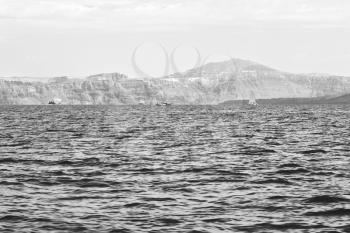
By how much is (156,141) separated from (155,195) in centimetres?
3704

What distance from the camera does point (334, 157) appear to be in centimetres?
4981

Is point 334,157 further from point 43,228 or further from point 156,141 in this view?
point 43,228

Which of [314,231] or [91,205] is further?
[91,205]

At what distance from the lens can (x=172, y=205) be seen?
2922cm

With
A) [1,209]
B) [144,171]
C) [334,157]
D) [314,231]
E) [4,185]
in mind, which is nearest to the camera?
[314,231]

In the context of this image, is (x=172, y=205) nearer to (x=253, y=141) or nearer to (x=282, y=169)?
(x=282, y=169)

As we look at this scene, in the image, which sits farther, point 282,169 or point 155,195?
point 282,169

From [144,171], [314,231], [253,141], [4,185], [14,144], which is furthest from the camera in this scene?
[253,141]

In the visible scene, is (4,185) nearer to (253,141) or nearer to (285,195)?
(285,195)

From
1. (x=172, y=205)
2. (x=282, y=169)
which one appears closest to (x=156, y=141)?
(x=282, y=169)

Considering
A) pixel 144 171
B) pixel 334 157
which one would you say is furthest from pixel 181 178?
pixel 334 157

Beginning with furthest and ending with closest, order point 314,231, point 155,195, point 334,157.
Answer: point 334,157
point 155,195
point 314,231

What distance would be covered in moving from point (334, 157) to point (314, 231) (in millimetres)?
26675

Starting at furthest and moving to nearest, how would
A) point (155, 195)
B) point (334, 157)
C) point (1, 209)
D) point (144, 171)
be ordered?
point (334, 157) → point (144, 171) → point (155, 195) → point (1, 209)
